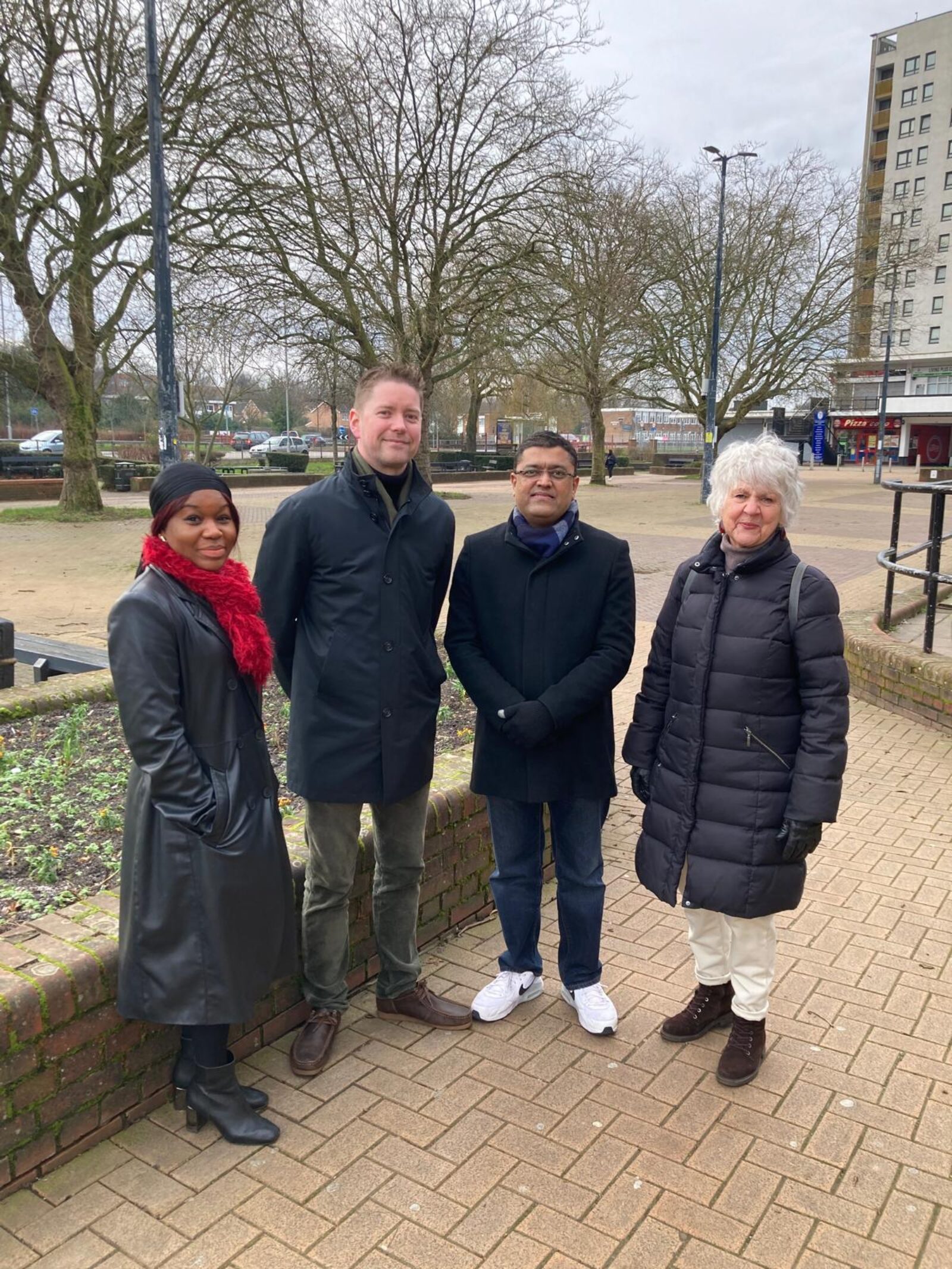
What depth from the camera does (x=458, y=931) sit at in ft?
12.3

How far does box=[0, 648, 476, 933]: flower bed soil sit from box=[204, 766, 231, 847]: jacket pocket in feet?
2.87

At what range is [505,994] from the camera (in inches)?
124

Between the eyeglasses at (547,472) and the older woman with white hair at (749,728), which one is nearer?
the older woman with white hair at (749,728)

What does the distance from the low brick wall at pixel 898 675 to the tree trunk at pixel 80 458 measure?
15907 mm

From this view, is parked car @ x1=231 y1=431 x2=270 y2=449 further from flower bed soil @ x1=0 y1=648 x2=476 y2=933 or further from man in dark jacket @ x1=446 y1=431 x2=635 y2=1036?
man in dark jacket @ x1=446 y1=431 x2=635 y2=1036

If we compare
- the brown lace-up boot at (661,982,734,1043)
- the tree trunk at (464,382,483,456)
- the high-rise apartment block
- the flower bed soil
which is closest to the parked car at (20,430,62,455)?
the tree trunk at (464,382,483,456)

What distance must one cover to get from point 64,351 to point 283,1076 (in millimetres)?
18873

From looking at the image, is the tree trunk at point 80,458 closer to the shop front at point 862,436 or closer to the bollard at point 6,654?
the bollard at point 6,654

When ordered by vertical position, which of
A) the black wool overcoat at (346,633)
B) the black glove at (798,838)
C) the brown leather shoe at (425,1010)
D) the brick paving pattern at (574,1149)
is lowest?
the brick paving pattern at (574,1149)

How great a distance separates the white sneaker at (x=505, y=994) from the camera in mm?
3117

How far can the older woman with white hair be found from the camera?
2611mm

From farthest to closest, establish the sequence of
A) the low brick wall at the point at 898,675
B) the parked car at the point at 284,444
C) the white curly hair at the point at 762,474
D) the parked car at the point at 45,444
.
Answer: the parked car at the point at 284,444
the parked car at the point at 45,444
the low brick wall at the point at 898,675
the white curly hair at the point at 762,474

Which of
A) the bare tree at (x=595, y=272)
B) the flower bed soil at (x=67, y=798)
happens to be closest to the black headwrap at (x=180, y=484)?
the flower bed soil at (x=67, y=798)

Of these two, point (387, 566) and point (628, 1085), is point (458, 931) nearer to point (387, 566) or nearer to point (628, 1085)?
point (628, 1085)
